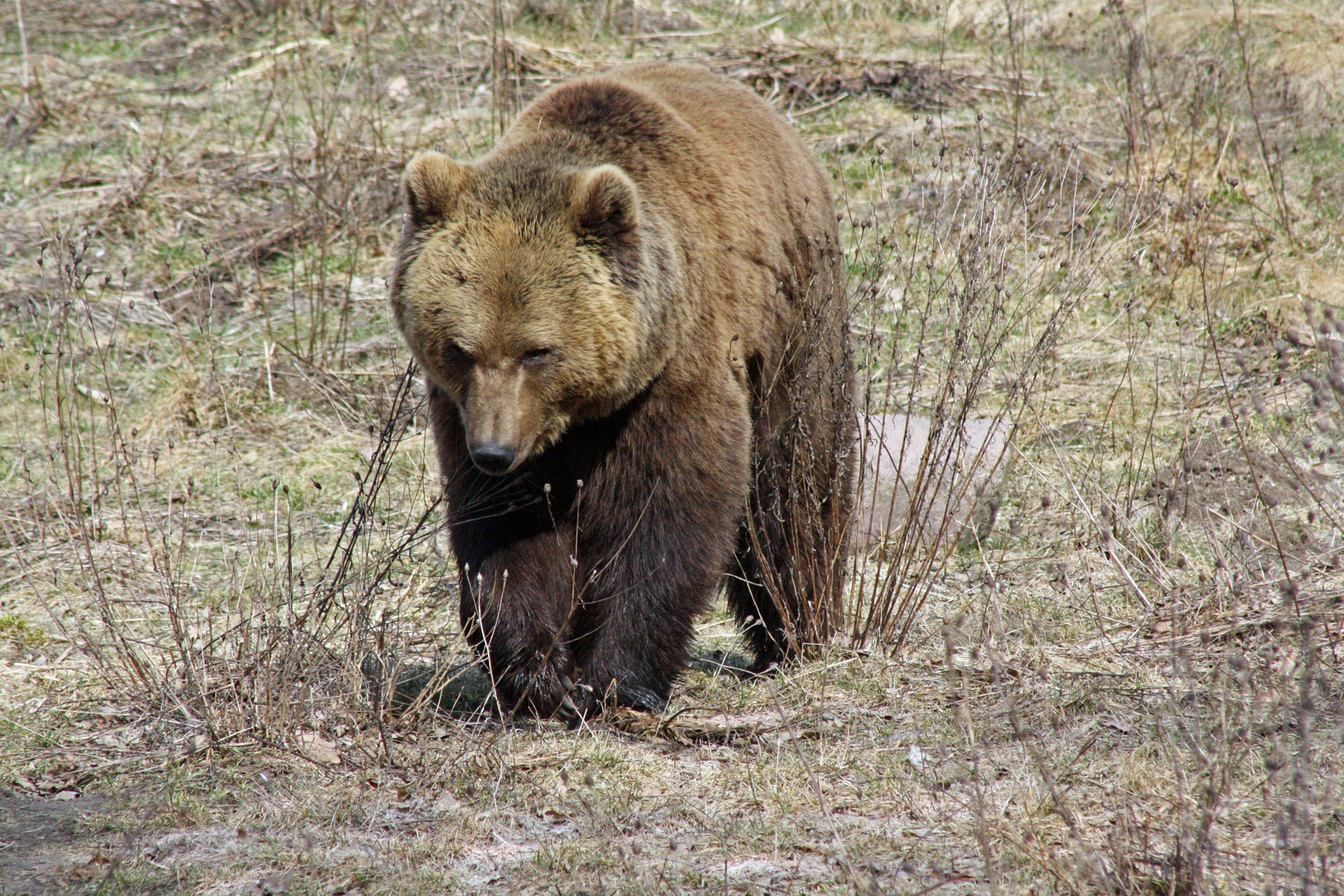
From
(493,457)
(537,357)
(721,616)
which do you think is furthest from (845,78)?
(493,457)

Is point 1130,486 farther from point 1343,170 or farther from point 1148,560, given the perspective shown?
point 1343,170

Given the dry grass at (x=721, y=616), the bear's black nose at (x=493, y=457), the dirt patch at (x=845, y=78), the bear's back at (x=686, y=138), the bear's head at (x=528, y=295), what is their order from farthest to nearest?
the dirt patch at (x=845, y=78) < the bear's back at (x=686, y=138) < the bear's head at (x=528, y=295) < the bear's black nose at (x=493, y=457) < the dry grass at (x=721, y=616)

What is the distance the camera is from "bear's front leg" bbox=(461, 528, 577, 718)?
4430 millimetres

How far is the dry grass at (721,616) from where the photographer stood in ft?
11.6

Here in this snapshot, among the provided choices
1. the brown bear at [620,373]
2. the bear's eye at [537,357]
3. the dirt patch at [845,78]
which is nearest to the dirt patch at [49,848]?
the brown bear at [620,373]

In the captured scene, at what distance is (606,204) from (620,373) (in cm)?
56

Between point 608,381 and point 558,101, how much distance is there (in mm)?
1294

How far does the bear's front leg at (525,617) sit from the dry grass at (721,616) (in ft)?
0.47

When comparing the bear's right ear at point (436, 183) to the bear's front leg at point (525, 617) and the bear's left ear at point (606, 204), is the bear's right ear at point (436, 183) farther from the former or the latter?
the bear's front leg at point (525, 617)

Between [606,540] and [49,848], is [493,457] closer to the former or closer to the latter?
[606,540]

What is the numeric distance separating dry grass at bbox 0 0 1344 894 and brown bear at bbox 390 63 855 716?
261mm

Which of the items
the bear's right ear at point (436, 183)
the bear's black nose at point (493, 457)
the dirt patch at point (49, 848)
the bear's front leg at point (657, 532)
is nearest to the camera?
the dirt patch at point (49, 848)

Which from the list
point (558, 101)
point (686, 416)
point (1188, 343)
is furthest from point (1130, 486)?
point (558, 101)

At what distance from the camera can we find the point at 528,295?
4074 mm
